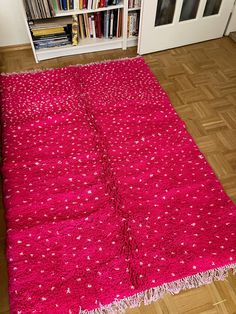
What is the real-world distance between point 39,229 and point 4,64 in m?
1.53

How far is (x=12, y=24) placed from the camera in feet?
7.36

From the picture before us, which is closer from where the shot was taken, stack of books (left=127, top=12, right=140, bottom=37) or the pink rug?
the pink rug

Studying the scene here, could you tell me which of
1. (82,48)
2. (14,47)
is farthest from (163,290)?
(14,47)

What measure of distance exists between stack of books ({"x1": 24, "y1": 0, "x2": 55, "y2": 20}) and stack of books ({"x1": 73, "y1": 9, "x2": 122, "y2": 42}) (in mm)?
264

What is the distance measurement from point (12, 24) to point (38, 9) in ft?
1.33

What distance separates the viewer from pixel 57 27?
6.93 feet

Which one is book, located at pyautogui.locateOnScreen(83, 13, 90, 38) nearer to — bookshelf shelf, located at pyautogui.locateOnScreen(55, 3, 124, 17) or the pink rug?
bookshelf shelf, located at pyautogui.locateOnScreen(55, 3, 124, 17)

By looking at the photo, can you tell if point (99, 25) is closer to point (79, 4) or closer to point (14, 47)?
point (79, 4)

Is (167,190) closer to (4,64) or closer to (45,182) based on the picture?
(45,182)

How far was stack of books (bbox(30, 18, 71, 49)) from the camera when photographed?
208cm

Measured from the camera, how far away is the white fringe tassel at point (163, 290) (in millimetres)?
1117

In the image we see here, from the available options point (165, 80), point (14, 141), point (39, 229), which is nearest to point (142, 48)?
point (165, 80)

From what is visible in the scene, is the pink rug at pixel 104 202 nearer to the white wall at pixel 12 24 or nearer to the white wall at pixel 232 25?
the white wall at pixel 12 24

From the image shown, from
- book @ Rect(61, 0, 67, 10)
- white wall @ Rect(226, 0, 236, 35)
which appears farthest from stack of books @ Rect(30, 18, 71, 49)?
white wall @ Rect(226, 0, 236, 35)
